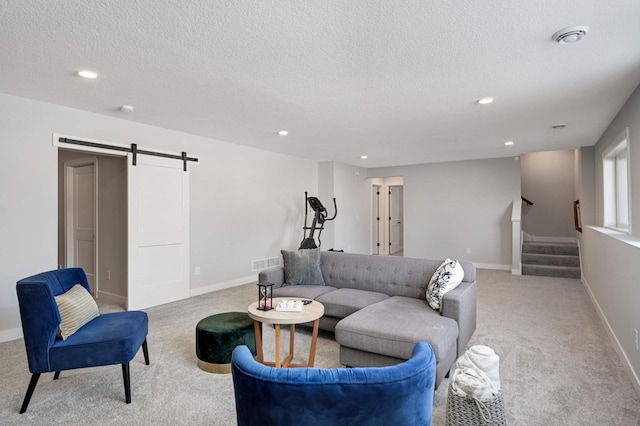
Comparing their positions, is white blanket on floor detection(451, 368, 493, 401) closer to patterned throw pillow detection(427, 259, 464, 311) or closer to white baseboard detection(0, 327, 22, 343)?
patterned throw pillow detection(427, 259, 464, 311)

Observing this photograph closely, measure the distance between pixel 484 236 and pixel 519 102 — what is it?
179 inches

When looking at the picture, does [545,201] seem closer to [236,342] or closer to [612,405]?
[612,405]

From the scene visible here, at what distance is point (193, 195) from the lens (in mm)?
5180

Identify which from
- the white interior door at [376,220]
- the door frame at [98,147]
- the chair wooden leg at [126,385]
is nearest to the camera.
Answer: the chair wooden leg at [126,385]

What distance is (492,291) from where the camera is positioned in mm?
5410

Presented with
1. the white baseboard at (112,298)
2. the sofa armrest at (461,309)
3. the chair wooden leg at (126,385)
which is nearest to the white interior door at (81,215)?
the white baseboard at (112,298)

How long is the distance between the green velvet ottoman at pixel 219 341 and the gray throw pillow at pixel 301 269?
3.76 feet

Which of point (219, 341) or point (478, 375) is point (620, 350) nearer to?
point (478, 375)

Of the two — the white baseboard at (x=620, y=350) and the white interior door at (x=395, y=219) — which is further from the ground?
the white interior door at (x=395, y=219)

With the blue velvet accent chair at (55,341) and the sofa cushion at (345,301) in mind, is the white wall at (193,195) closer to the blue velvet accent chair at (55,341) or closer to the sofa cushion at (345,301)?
the blue velvet accent chair at (55,341)

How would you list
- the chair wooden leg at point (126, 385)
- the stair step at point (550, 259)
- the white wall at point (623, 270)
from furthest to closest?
the stair step at point (550, 259) → the white wall at point (623, 270) → the chair wooden leg at point (126, 385)

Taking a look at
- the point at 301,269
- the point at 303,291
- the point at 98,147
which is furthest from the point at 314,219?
the point at 98,147

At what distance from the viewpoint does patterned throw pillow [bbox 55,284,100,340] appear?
233 cm

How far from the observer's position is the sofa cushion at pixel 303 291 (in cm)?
354
